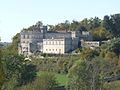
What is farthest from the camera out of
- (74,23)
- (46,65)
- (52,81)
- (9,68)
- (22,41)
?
(74,23)

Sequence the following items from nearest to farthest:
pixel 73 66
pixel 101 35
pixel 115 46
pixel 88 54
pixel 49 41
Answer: pixel 73 66 → pixel 88 54 → pixel 115 46 → pixel 101 35 → pixel 49 41

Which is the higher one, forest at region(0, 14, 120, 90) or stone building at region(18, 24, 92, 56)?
stone building at region(18, 24, 92, 56)

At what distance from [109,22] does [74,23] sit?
13.2 metres

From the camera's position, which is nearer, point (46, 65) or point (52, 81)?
point (52, 81)

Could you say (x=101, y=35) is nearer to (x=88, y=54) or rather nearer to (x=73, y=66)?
(x=88, y=54)

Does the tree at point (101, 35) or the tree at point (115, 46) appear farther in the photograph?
the tree at point (101, 35)

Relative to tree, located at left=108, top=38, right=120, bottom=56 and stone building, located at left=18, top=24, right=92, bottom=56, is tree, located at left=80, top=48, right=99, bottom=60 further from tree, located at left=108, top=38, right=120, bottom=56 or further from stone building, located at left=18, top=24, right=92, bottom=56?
stone building, located at left=18, top=24, right=92, bottom=56

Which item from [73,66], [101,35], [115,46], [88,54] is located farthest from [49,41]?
[73,66]

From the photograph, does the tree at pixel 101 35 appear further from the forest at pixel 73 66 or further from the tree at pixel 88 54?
the tree at pixel 88 54

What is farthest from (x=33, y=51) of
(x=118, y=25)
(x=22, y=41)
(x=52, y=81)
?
(x=52, y=81)

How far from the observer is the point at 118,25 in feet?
205

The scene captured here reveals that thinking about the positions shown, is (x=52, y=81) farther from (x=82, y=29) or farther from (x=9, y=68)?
(x=82, y=29)

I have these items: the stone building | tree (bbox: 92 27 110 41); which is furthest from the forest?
the stone building

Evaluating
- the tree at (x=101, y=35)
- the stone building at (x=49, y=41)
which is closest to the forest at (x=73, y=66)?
the tree at (x=101, y=35)
